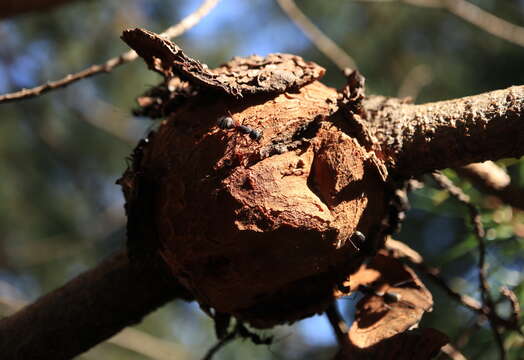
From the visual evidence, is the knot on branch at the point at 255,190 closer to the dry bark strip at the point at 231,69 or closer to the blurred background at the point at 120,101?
A: the dry bark strip at the point at 231,69

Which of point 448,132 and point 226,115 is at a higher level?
point 226,115

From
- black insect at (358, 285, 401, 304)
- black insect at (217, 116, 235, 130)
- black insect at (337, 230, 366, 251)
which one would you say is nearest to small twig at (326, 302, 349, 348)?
black insect at (358, 285, 401, 304)

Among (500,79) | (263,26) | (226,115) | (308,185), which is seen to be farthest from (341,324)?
(263,26)

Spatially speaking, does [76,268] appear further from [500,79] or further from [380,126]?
[380,126]

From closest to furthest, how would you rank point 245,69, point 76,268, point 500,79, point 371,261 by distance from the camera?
point 245,69, point 371,261, point 500,79, point 76,268

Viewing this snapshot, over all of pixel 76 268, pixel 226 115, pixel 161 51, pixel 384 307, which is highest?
pixel 76 268

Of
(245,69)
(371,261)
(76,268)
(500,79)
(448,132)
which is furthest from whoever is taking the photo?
(76,268)

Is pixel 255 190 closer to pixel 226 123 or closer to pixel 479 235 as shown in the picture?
pixel 226 123
